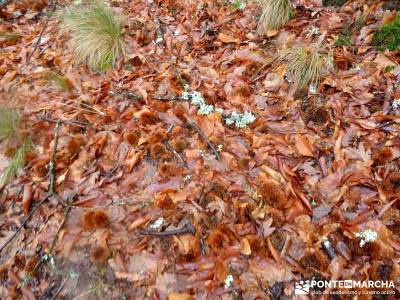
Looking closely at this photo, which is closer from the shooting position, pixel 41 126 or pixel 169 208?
pixel 169 208

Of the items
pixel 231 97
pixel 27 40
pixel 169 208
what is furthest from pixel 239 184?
pixel 27 40

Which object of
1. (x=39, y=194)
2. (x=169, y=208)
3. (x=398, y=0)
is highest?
(x=398, y=0)

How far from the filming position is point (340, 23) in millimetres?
3254

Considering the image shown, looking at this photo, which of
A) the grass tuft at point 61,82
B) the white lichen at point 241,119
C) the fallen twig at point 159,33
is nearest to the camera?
the white lichen at point 241,119

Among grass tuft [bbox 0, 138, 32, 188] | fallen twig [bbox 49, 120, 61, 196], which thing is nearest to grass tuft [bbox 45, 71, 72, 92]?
fallen twig [bbox 49, 120, 61, 196]

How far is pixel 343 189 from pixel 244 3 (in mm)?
2411

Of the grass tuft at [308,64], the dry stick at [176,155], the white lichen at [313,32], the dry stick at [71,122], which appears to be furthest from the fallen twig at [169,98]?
the white lichen at [313,32]

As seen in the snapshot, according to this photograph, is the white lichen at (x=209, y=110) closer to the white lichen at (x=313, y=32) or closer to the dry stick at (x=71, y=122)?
the dry stick at (x=71, y=122)

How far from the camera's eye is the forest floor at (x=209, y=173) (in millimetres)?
2084

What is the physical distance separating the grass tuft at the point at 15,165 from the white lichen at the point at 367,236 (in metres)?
2.50

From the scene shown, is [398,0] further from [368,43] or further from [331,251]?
[331,251]

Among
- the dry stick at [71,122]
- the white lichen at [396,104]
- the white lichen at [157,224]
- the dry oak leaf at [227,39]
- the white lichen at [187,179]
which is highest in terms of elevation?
the white lichen at [396,104]

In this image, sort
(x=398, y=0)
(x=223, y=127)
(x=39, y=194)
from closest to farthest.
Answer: (x=39, y=194) < (x=223, y=127) < (x=398, y=0)

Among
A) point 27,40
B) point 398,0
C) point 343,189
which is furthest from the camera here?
point 27,40
